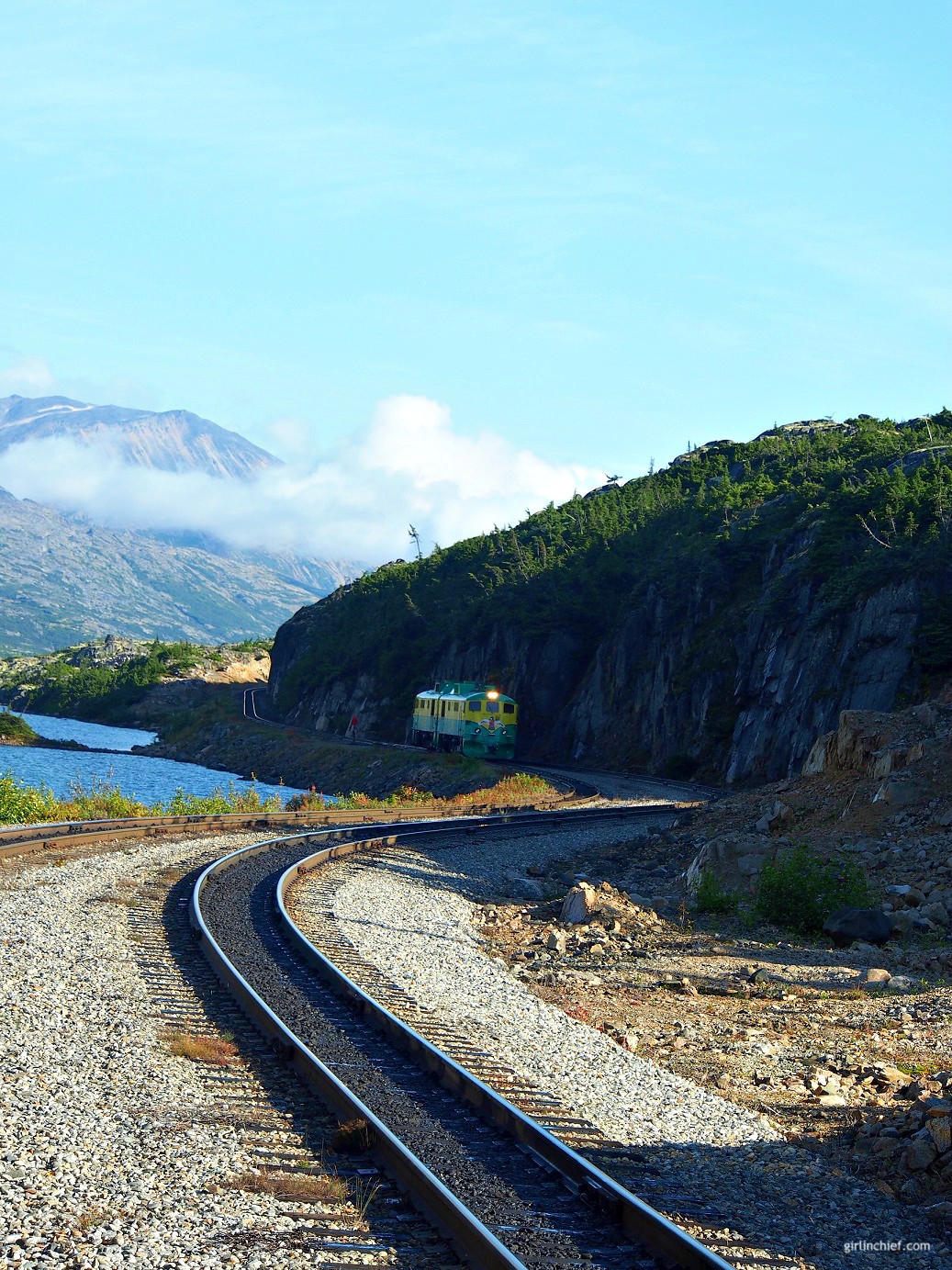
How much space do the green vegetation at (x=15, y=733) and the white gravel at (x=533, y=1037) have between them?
82.1 metres

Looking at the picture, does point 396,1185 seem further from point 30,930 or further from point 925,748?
point 925,748

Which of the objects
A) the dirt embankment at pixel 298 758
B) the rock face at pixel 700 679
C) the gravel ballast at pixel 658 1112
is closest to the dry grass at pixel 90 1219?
the gravel ballast at pixel 658 1112

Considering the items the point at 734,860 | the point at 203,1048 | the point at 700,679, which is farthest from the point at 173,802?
the point at 700,679

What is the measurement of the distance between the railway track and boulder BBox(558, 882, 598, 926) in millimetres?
5697

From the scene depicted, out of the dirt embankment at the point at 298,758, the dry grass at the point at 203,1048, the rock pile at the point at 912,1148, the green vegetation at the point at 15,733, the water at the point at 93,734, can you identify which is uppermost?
the rock pile at the point at 912,1148

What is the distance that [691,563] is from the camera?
227ft

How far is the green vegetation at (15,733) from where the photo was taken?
94.2 metres

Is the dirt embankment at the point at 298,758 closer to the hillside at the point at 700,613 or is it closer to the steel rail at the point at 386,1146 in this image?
the hillside at the point at 700,613

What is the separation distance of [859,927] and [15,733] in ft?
295

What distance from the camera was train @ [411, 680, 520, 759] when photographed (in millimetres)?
63156

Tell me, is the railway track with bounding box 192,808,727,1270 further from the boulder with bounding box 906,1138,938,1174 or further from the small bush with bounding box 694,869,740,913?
the small bush with bounding box 694,869,740,913

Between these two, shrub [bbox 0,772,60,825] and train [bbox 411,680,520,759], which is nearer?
shrub [bbox 0,772,60,825]

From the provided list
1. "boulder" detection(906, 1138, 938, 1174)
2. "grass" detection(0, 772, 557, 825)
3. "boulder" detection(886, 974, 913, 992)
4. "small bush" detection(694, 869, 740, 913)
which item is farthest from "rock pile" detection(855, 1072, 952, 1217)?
"grass" detection(0, 772, 557, 825)

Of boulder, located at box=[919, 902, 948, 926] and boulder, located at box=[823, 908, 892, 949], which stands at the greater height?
boulder, located at box=[919, 902, 948, 926]
